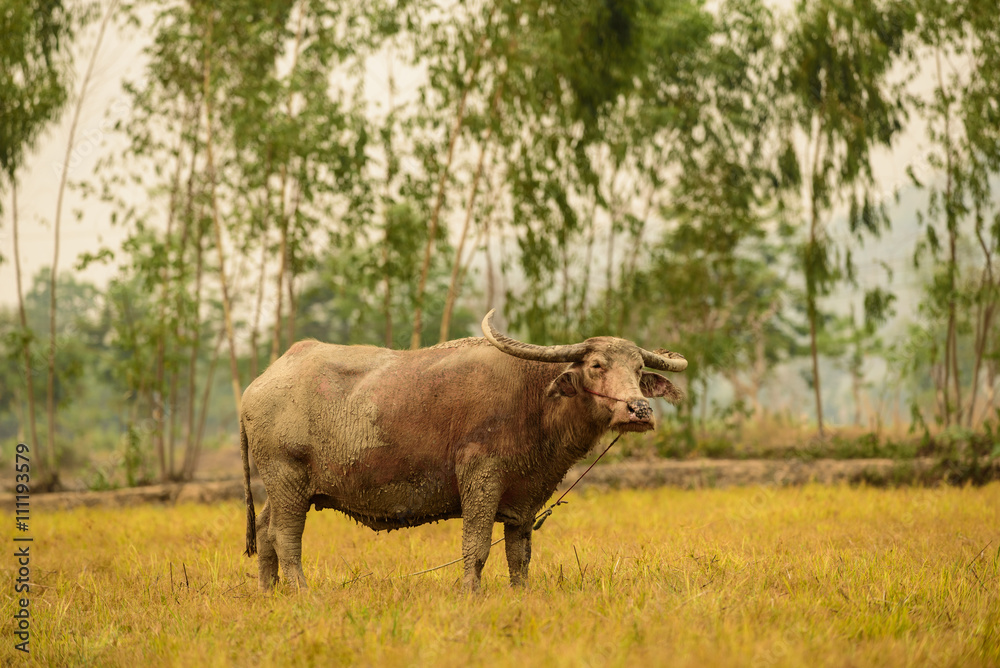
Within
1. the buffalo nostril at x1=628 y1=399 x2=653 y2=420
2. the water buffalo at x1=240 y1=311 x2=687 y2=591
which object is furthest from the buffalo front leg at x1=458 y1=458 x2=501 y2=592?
the buffalo nostril at x1=628 y1=399 x2=653 y2=420

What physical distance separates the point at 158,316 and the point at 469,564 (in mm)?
9268

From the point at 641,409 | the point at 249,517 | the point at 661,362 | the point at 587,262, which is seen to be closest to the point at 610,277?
the point at 587,262

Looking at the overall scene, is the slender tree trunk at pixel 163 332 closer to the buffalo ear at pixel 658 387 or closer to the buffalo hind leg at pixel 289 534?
the buffalo hind leg at pixel 289 534

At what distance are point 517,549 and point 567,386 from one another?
124 cm

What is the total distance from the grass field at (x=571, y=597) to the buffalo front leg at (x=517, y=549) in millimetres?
123

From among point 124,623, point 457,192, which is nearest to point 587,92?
point 457,192

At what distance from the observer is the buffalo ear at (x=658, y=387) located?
191 inches

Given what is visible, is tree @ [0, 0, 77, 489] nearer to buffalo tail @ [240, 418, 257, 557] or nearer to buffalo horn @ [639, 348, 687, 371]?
buffalo tail @ [240, 418, 257, 557]

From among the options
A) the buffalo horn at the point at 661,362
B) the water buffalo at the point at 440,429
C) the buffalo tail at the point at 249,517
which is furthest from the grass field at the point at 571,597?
the buffalo horn at the point at 661,362

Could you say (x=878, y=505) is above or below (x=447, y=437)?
below

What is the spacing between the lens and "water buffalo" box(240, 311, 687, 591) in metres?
4.57

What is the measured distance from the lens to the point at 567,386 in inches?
176

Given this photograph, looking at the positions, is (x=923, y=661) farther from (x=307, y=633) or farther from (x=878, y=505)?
(x=878, y=505)

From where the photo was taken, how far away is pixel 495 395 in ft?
15.6
